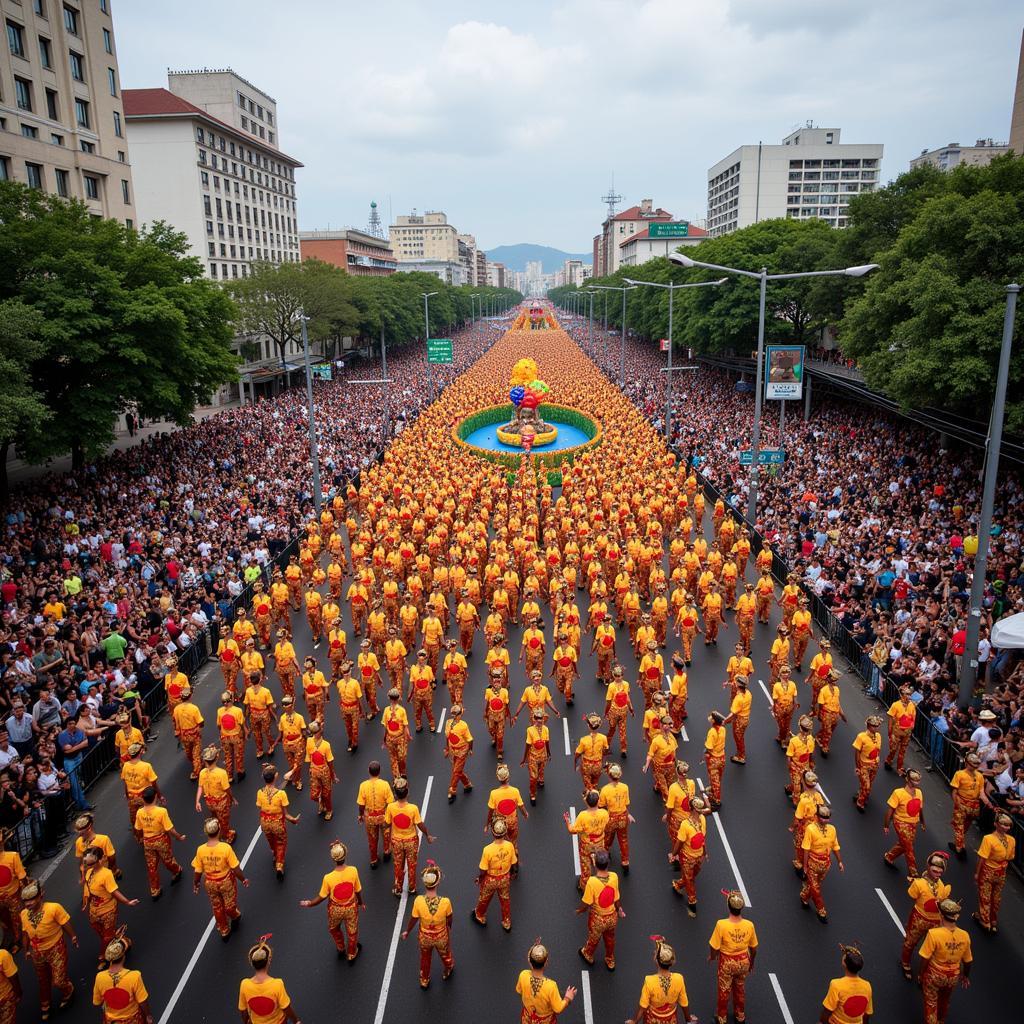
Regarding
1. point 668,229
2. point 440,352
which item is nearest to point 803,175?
point 668,229

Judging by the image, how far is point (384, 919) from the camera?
8281mm

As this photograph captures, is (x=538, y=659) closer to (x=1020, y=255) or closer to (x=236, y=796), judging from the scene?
(x=236, y=796)

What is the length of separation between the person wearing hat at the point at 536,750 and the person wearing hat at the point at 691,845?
2104 millimetres

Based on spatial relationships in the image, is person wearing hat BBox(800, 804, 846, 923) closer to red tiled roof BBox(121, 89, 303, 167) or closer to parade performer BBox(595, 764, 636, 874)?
parade performer BBox(595, 764, 636, 874)

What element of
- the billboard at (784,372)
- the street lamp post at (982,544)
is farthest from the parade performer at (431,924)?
the billboard at (784,372)

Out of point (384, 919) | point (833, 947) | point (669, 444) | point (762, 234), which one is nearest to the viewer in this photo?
point (833, 947)

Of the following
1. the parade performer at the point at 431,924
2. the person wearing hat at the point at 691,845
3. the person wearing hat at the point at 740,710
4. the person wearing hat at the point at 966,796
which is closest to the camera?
the parade performer at the point at 431,924

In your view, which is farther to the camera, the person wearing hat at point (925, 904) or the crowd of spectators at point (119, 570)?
the crowd of spectators at point (119, 570)

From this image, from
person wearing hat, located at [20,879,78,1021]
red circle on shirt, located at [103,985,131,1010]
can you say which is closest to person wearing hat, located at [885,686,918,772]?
red circle on shirt, located at [103,985,131,1010]

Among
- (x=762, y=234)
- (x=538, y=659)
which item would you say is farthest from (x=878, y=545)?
(x=762, y=234)

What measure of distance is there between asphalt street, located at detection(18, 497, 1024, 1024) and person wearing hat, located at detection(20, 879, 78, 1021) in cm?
25

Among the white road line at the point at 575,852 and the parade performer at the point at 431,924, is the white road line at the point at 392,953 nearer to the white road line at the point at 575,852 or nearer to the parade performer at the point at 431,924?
the parade performer at the point at 431,924

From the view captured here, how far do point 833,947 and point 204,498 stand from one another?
20285 millimetres

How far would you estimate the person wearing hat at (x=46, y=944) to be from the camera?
689 centimetres
